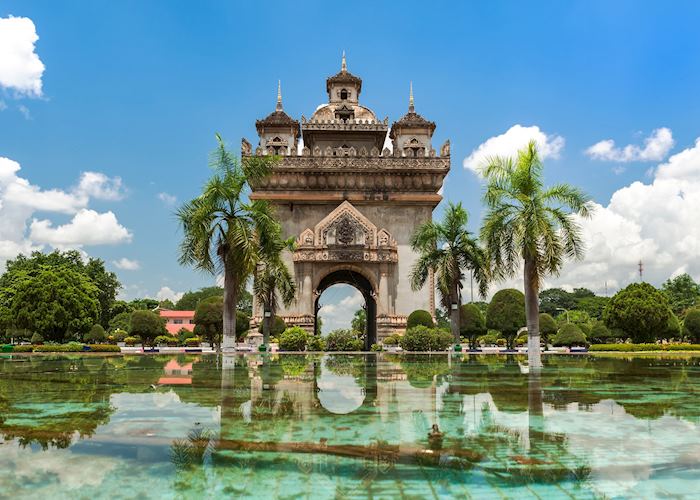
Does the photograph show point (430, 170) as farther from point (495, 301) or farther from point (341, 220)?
point (495, 301)

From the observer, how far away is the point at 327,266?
35.0 metres

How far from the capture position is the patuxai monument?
34.6 meters

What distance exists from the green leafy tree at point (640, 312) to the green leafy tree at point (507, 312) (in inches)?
199

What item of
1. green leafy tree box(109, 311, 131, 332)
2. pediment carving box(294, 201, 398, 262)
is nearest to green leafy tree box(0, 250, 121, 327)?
green leafy tree box(109, 311, 131, 332)

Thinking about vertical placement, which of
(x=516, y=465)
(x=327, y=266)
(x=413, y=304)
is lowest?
(x=516, y=465)

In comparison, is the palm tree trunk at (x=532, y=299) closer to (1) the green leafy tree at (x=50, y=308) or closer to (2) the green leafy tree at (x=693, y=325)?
(2) the green leafy tree at (x=693, y=325)

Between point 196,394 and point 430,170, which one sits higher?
point 430,170

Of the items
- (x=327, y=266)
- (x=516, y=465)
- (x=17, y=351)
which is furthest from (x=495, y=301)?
(x=516, y=465)

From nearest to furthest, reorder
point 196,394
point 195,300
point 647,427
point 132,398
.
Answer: point 647,427
point 132,398
point 196,394
point 195,300

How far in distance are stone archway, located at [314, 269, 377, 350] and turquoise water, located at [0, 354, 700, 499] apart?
2794cm

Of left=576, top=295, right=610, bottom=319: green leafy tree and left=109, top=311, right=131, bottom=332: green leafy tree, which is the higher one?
left=576, top=295, right=610, bottom=319: green leafy tree

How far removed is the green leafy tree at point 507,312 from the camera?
3250cm

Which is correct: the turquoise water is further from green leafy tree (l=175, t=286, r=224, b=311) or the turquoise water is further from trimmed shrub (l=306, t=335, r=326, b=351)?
green leafy tree (l=175, t=286, r=224, b=311)

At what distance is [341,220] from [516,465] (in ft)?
100
